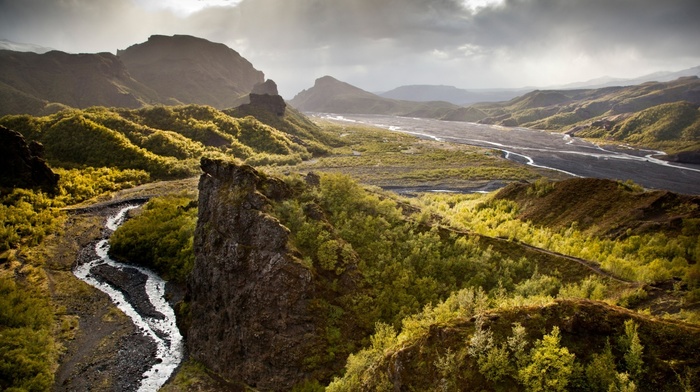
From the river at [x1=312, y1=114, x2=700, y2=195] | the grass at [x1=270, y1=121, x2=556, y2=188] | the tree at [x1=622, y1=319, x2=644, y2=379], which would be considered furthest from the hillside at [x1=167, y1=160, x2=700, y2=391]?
the river at [x1=312, y1=114, x2=700, y2=195]

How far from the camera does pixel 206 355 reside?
2855 centimetres

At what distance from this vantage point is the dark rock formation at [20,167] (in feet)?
198

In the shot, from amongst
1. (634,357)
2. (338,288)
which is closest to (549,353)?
(634,357)

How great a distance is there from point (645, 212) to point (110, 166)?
9550cm

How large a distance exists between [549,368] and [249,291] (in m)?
19.1

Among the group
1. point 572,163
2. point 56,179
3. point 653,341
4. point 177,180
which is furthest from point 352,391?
point 572,163

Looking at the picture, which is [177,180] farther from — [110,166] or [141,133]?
[141,133]

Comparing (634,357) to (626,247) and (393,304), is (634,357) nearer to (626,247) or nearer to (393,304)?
(393,304)

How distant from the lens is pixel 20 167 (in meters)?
61.8

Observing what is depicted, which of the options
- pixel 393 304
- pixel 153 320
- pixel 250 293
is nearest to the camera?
pixel 250 293

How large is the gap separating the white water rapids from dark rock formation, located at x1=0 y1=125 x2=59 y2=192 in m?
22.2

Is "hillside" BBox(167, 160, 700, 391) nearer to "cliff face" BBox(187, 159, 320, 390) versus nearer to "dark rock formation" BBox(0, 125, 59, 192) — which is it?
"cliff face" BBox(187, 159, 320, 390)

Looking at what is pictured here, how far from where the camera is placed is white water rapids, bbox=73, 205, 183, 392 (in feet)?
95.4

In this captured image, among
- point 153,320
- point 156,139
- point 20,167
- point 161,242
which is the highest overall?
point 156,139
